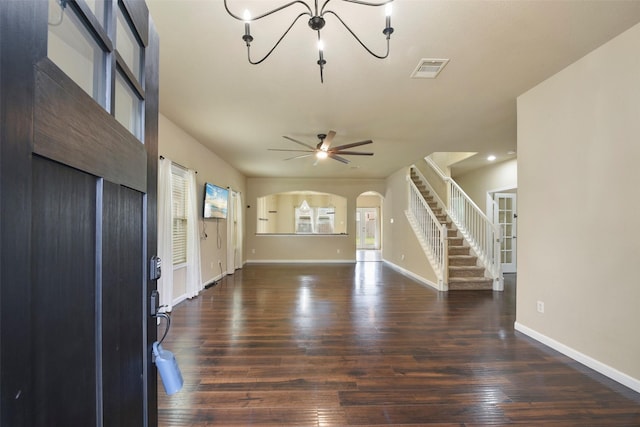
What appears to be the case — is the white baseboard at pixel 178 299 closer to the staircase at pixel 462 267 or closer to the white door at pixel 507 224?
the staircase at pixel 462 267

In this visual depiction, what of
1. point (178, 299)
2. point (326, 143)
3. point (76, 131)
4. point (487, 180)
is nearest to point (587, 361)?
point (326, 143)

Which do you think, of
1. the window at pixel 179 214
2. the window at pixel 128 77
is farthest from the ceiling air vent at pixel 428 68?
the window at pixel 179 214

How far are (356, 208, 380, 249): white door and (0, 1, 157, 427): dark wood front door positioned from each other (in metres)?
13.6

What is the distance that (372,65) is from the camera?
2.59 metres

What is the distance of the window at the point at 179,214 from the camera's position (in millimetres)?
4445

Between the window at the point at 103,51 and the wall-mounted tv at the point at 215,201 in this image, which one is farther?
the wall-mounted tv at the point at 215,201

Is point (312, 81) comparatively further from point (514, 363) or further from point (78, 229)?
point (514, 363)

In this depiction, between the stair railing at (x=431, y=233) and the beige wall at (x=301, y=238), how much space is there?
100 inches

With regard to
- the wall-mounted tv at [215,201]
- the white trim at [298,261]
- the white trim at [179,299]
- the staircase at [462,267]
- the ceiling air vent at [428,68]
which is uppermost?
the ceiling air vent at [428,68]

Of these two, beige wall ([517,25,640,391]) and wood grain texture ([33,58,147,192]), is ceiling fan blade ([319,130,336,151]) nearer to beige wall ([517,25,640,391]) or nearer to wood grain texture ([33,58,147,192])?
beige wall ([517,25,640,391])

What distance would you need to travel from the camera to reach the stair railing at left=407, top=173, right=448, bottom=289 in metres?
5.42

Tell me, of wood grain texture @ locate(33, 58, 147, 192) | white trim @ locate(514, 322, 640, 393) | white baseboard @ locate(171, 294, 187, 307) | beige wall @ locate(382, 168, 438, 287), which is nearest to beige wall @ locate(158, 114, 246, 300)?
white baseboard @ locate(171, 294, 187, 307)

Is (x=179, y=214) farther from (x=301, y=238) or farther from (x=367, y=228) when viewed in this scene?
(x=367, y=228)

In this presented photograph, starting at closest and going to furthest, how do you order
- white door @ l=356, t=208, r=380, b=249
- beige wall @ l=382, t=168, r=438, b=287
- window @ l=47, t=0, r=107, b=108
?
window @ l=47, t=0, r=107, b=108 < beige wall @ l=382, t=168, r=438, b=287 < white door @ l=356, t=208, r=380, b=249
